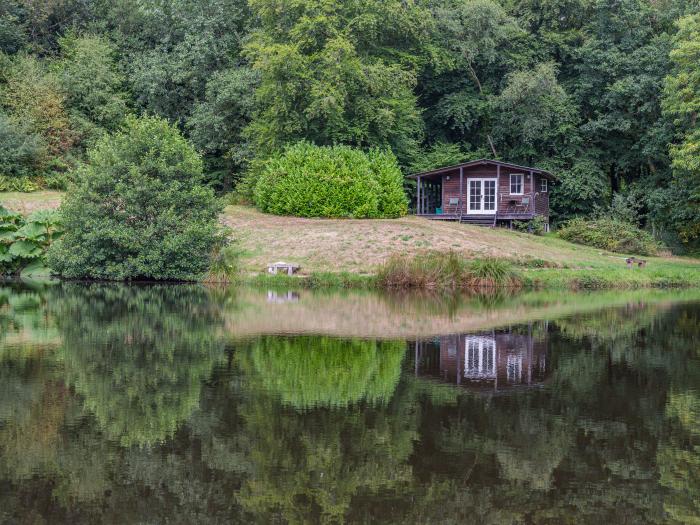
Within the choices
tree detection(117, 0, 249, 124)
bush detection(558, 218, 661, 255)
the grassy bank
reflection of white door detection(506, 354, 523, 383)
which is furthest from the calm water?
tree detection(117, 0, 249, 124)

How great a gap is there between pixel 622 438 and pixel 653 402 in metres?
2.07

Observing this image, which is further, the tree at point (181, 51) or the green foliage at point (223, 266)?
the tree at point (181, 51)

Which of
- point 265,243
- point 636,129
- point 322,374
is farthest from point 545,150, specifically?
point 322,374

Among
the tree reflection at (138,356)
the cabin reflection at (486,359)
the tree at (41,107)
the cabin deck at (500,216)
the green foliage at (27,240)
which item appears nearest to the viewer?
the tree reflection at (138,356)

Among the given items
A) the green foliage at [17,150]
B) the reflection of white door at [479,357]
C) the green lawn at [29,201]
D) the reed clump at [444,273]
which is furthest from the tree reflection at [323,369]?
the green foliage at [17,150]

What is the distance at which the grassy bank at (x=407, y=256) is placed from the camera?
2889 cm

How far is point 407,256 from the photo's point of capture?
30391 mm

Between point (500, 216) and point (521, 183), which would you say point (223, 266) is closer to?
point (500, 216)

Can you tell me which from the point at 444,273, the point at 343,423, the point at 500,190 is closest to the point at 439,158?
the point at 500,190

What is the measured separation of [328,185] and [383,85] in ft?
22.4

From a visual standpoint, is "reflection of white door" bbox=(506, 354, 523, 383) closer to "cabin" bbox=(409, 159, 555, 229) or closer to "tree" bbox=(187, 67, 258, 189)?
"cabin" bbox=(409, 159, 555, 229)

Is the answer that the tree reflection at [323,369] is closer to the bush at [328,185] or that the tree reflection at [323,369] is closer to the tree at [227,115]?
the bush at [328,185]

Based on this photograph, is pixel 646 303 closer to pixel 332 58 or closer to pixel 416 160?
pixel 332 58

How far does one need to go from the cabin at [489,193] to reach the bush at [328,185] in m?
4.57
